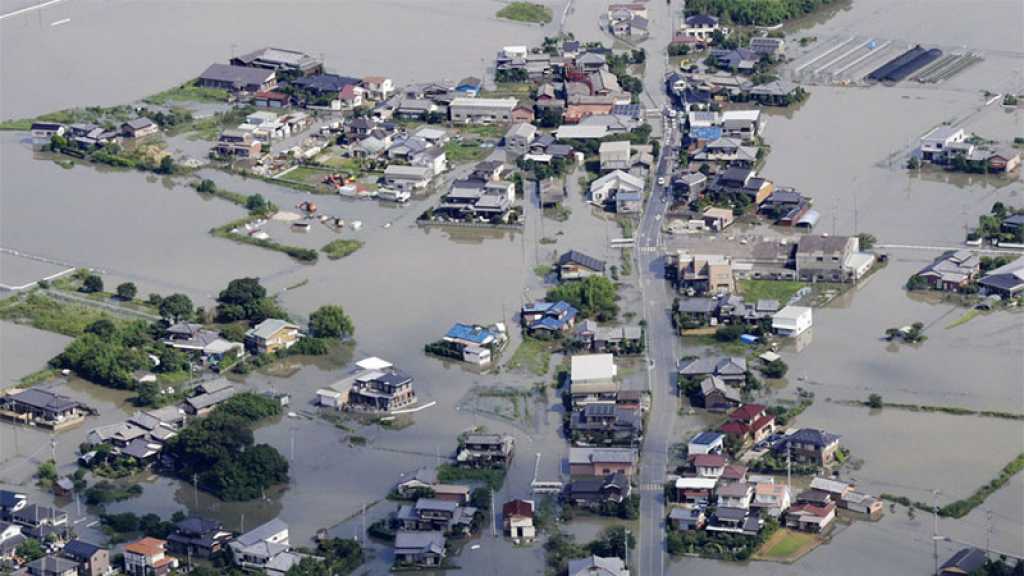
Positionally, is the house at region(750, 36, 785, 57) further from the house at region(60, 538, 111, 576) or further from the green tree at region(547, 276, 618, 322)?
the house at region(60, 538, 111, 576)

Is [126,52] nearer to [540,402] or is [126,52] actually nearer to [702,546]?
[540,402]

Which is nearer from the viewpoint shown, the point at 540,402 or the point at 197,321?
the point at 540,402

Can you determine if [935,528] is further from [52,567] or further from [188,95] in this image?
[188,95]

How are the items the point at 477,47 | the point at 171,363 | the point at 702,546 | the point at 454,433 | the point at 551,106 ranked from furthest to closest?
the point at 477,47 < the point at 551,106 < the point at 171,363 < the point at 454,433 < the point at 702,546

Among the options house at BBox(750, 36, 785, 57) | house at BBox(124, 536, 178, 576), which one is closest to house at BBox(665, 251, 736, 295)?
house at BBox(124, 536, 178, 576)

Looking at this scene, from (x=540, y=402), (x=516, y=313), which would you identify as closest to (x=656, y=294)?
(x=516, y=313)

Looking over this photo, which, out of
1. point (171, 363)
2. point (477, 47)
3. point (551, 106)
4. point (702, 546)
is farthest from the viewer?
point (477, 47)
